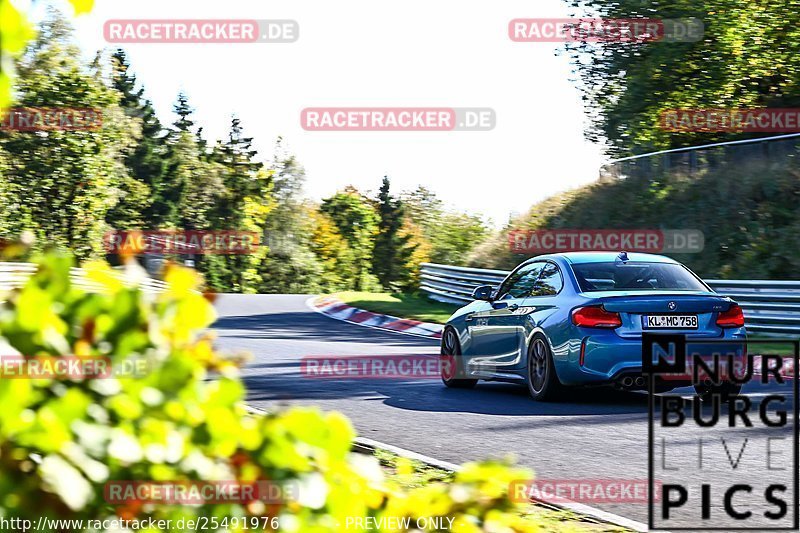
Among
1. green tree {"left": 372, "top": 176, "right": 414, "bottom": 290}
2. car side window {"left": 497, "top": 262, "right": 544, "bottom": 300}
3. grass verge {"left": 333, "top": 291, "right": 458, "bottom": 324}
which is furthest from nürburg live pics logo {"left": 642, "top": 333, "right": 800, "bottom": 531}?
green tree {"left": 372, "top": 176, "right": 414, "bottom": 290}

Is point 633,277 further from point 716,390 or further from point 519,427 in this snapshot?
point 519,427

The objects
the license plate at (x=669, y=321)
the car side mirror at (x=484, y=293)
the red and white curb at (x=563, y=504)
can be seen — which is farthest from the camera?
the car side mirror at (x=484, y=293)

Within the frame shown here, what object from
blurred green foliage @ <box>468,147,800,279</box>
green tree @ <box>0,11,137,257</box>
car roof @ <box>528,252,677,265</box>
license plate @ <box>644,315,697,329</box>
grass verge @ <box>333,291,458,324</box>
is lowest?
grass verge @ <box>333,291,458,324</box>

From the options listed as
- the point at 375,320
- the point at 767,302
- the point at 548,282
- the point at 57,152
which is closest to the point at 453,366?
the point at 548,282

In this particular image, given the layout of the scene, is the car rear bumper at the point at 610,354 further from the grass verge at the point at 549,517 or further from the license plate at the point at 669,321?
the grass verge at the point at 549,517

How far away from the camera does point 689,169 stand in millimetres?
29031

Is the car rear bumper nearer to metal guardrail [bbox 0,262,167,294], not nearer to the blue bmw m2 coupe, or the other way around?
the blue bmw m2 coupe

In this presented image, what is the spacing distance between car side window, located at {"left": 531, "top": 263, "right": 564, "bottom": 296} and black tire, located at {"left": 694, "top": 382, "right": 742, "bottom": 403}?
5.54 ft

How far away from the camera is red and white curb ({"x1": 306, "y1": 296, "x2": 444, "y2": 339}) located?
73.3ft

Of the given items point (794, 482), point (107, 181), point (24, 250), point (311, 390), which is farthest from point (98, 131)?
point (24, 250)

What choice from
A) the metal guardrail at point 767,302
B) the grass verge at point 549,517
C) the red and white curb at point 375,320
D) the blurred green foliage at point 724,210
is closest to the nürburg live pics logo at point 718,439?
the grass verge at point 549,517

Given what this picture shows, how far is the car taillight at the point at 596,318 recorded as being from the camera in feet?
34.4

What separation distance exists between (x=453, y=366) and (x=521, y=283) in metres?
1.34

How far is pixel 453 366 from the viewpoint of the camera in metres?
12.9
